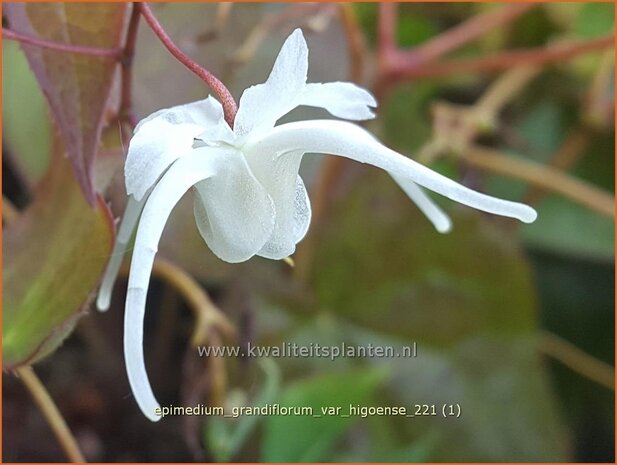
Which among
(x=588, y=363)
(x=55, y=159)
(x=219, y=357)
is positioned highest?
(x=55, y=159)

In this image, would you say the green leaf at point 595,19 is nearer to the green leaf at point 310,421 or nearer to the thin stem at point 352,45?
the thin stem at point 352,45

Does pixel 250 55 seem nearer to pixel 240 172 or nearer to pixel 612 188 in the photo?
pixel 240 172

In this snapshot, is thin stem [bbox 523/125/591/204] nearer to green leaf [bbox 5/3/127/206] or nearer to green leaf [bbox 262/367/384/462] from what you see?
green leaf [bbox 262/367/384/462]

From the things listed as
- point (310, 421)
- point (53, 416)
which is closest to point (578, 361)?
point (310, 421)

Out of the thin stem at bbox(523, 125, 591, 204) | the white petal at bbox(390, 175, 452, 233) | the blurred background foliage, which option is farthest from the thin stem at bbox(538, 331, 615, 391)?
the white petal at bbox(390, 175, 452, 233)

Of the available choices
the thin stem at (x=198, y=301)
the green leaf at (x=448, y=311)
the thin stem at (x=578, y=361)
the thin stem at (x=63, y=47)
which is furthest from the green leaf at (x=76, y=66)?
the thin stem at (x=578, y=361)

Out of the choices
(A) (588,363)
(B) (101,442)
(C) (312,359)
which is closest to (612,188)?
(A) (588,363)

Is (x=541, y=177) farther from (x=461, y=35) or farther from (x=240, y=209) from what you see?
(x=240, y=209)
